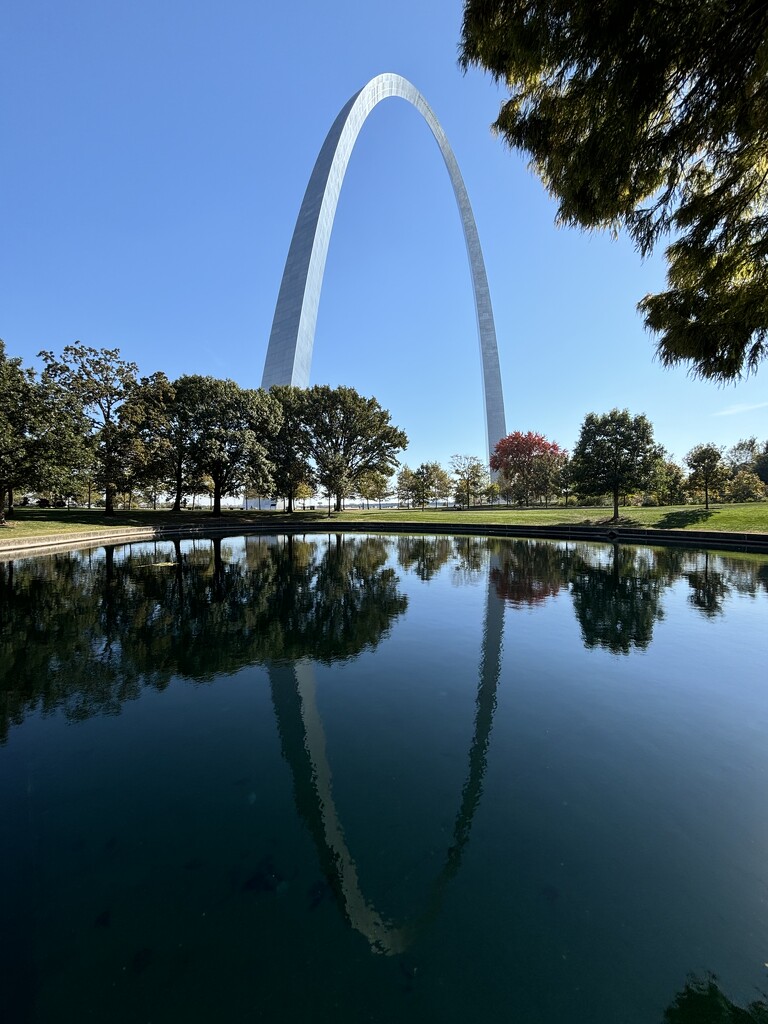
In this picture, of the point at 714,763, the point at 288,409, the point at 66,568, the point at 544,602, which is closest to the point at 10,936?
the point at 714,763

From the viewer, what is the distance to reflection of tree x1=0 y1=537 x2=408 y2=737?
220 inches

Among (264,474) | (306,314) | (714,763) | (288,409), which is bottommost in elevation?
(714,763)

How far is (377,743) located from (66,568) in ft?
49.0

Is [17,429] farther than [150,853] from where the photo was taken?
Yes

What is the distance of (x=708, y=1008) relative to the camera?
1.94 meters

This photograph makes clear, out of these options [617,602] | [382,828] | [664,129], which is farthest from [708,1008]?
[617,602]

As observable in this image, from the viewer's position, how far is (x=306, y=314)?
46.4 meters

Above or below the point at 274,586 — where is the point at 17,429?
above

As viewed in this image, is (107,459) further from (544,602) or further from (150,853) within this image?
(150,853)

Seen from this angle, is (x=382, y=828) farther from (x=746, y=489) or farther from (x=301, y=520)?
(x=746, y=489)

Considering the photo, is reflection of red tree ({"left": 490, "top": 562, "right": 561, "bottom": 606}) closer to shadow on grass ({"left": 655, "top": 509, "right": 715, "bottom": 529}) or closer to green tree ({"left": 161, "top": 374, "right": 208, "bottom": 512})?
shadow on grass ({"left": 655, "top": 509, "right": 715, "bottom": 529})

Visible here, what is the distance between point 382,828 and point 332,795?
0.54 metres

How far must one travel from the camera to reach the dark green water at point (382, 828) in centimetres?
204

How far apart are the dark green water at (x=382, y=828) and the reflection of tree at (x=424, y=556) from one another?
7367 millimetres
